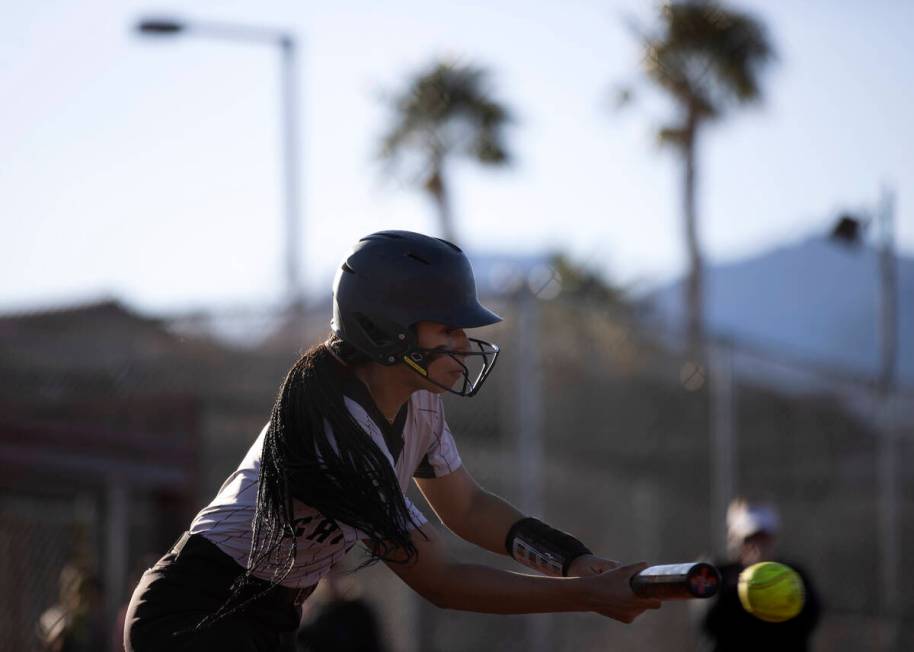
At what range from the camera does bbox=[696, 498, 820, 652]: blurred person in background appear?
8.13 metres

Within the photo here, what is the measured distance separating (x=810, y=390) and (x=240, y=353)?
823 cm

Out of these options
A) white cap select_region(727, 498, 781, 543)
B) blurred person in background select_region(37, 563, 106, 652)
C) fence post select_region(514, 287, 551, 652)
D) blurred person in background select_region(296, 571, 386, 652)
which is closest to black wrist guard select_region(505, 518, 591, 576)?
white cap select_region(727, 498, 781, 543)

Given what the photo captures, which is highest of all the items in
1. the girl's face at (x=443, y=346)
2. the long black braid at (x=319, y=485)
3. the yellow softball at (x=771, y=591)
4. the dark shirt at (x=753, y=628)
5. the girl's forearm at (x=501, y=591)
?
the girl's face at (x=443, y=346)

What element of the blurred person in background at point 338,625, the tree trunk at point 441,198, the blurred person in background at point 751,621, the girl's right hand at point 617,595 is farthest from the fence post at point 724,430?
the tree trunk at point 441,198

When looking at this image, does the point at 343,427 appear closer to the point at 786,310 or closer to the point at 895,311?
the point at 895,311

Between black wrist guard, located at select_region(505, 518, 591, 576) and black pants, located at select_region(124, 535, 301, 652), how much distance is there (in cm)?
71

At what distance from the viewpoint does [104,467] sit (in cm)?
1112

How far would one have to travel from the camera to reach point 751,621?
8133 mm

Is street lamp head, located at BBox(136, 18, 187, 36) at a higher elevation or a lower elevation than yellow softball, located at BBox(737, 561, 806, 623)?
higher

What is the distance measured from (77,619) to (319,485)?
591 centimetres

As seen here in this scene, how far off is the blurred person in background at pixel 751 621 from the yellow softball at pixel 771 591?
375 centimetres

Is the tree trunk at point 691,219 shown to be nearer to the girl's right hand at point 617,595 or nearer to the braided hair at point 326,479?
the braided hair at point 326,479

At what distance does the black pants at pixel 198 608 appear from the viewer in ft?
13.0

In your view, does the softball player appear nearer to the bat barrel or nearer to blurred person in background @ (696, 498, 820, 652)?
the bat barrel
